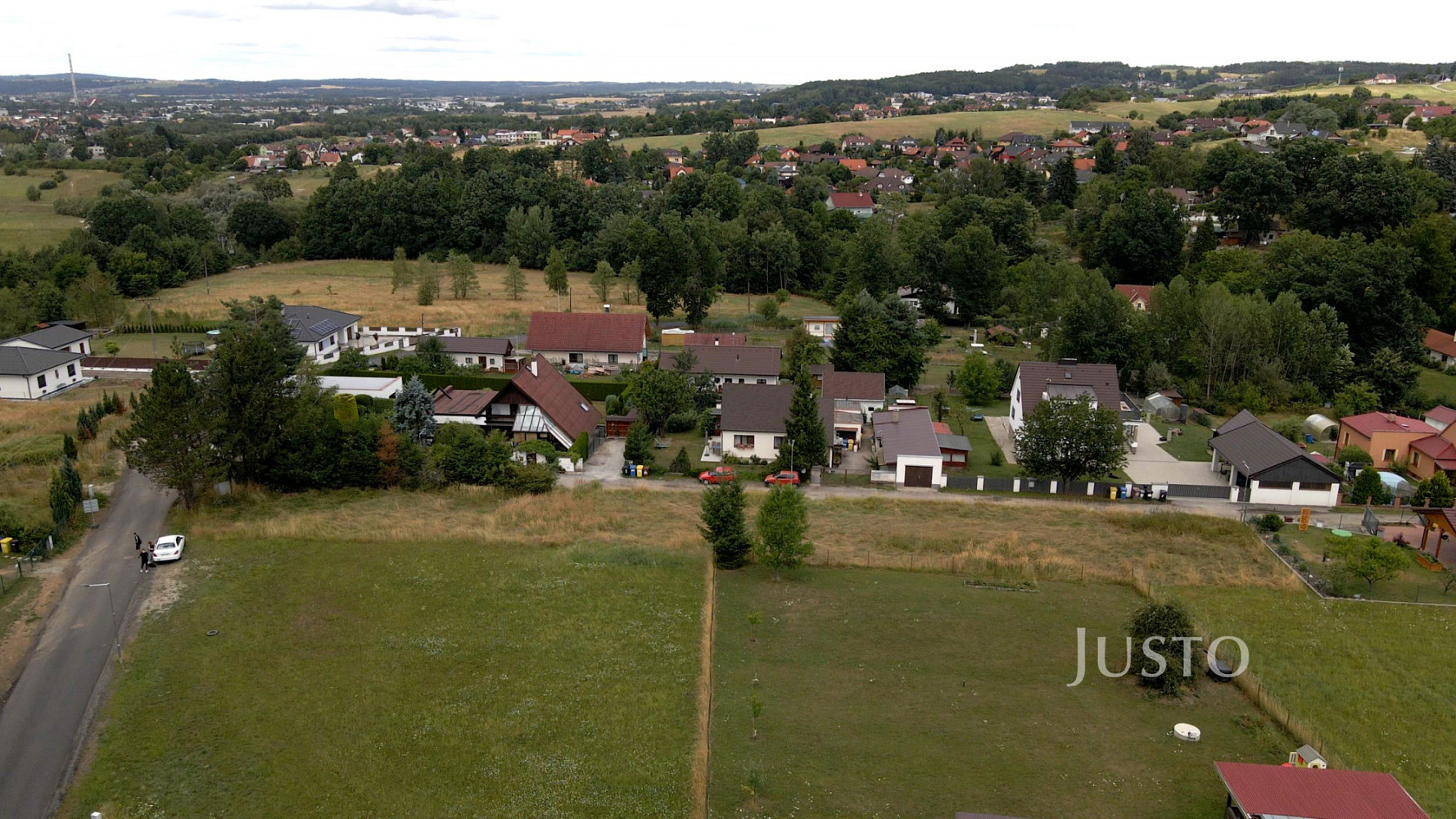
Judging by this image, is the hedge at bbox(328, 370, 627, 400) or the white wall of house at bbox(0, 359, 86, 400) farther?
the hedge at bbox(328, 370, 627, 400)

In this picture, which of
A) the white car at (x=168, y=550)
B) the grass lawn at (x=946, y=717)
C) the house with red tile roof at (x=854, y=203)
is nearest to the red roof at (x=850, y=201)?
the house with red tile roof at (x=854, y=203)

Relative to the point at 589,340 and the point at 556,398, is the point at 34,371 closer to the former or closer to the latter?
the point at 556,398

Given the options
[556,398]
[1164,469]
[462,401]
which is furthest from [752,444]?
[1164,469]

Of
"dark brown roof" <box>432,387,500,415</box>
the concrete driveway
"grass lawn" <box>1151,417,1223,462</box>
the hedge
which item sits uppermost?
"dark brown roof" <box>432,387,500,415</box>

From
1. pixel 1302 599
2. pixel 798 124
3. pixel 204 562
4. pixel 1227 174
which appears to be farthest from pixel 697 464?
pixel 798 124

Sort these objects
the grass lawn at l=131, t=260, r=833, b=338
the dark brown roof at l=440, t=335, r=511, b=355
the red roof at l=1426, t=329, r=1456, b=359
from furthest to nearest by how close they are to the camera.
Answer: the grass lawn at l=131, t=260, r=833, b=338, the red roof at l=1426, t=329, r=1456, b=359, the dark brown roof at l=440, t=335, r=511, b=355

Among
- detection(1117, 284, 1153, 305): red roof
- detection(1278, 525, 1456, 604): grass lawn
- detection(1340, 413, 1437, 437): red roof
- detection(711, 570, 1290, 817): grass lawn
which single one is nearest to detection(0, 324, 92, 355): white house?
detection(711, 570, 1290, 817): grass lawn

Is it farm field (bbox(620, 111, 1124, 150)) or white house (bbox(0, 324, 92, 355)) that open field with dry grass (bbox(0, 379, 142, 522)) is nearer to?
white house (bbox(0, 324, 92, 355))

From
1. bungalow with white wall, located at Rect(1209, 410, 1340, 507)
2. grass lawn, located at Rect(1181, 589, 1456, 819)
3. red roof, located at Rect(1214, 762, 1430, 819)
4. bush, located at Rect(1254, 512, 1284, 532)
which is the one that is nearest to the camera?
red roof, located at Rect(1214, 762, 1430, 819)

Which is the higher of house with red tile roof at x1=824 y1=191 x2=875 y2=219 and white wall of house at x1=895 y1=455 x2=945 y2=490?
house with red tile roof at x1=824 y1=191 x2=875 y2=219
